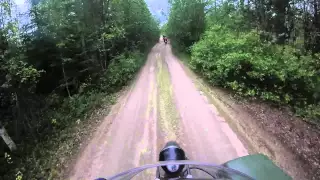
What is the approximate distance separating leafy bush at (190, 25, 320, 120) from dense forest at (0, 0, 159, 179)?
7222 mm

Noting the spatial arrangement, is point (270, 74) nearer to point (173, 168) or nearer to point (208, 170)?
point (208, 170)

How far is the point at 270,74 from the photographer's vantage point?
43.1 ft

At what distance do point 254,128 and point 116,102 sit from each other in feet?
24.1

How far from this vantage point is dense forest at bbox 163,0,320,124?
13000 mm

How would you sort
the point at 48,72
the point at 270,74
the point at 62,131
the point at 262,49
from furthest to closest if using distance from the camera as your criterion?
the point at 48,72
the point at 262,49
the point at 270,74
the point at 62,131

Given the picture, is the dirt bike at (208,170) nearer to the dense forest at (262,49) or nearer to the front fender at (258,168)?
the front fender at (258,168)

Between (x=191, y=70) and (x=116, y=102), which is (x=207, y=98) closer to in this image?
(x=116, y=102)

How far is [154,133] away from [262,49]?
8.06 meters

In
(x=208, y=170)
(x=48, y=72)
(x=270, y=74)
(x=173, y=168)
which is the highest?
A: (x=48, y=72)

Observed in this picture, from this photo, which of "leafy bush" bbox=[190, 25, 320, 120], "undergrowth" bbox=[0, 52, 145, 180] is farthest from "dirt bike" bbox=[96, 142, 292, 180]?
"leafy bush" bbox=[190, 25, 320, 120]

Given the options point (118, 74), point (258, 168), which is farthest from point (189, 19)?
point (258, 168)

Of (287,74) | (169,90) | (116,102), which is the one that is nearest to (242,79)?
(287,74)

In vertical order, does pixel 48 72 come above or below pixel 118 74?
above

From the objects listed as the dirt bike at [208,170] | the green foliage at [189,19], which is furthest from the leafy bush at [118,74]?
the dirt bike at [208,170]
